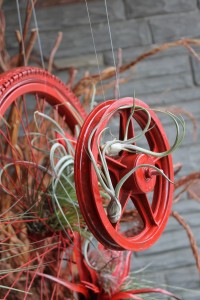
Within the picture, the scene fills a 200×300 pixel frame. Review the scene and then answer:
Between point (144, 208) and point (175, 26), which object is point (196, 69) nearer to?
point (175, 26)

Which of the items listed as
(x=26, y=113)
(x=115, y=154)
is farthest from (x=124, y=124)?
(x=26, y=113)

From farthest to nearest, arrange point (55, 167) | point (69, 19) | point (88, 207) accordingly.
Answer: point (69, 19) < point (55, 167) < point (88, 207)

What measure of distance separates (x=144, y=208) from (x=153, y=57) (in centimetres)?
75

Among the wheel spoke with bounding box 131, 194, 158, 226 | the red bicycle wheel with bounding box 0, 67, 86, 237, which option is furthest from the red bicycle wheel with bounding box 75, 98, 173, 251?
the red bicycle wheel with bounding box 0, 67, 86, 237

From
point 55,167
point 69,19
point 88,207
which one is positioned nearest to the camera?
point 88,207

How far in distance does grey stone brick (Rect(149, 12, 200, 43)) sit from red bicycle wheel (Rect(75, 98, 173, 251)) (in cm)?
72

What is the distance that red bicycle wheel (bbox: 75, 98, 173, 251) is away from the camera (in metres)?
0.50

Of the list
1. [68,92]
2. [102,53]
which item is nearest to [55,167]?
[68,92]

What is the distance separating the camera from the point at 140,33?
1.27m

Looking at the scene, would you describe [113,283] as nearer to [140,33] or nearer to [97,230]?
[97,230]

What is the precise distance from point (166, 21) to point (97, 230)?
0.88 metres

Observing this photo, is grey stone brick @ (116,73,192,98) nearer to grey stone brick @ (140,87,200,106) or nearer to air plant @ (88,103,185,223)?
grey stone brick @ (140,87,200,106)

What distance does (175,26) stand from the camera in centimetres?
128

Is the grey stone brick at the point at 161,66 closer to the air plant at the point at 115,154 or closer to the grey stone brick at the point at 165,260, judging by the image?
the grey stone brick at the point at 165,260
